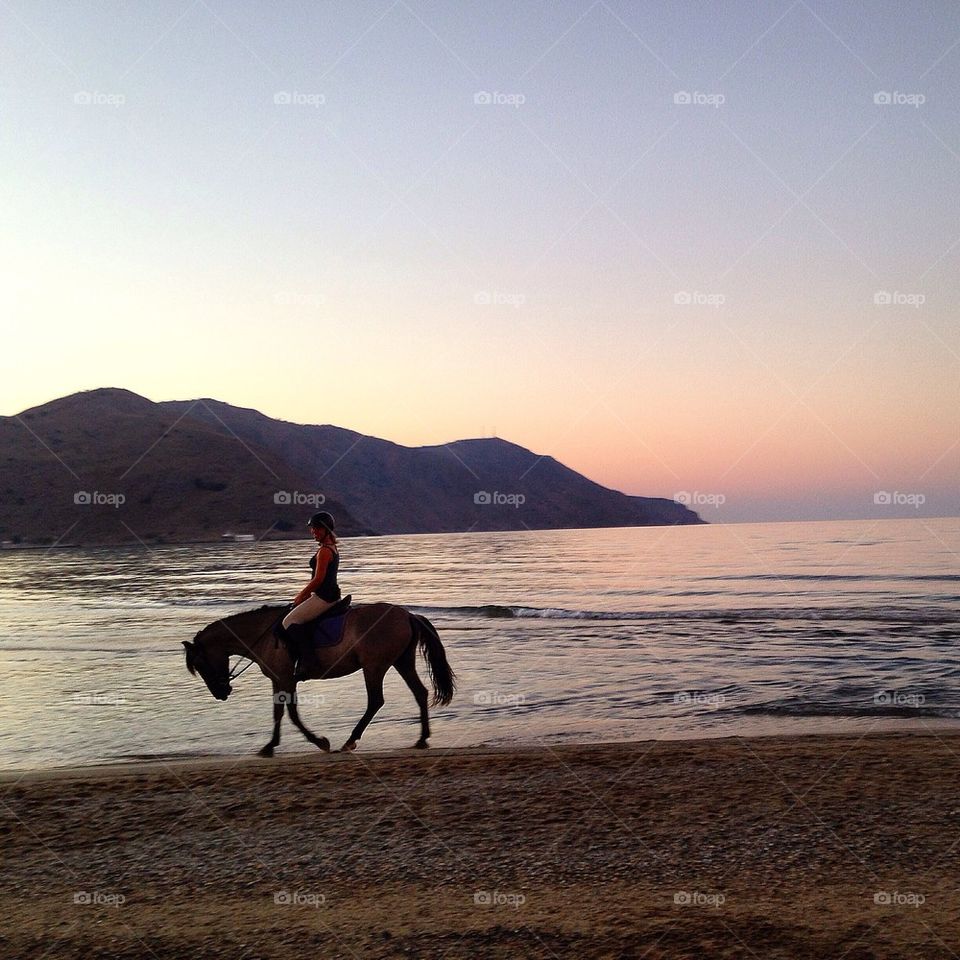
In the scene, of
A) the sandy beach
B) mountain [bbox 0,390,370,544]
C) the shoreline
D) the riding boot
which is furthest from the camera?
mountain [bbox 0,390,370,544]

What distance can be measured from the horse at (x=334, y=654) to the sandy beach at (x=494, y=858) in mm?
1324

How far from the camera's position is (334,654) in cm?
1050

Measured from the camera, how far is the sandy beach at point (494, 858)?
16.2ft

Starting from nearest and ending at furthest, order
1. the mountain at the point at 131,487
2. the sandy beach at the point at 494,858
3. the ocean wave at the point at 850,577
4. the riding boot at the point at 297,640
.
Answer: the sandy beach at the point at 494,858 → the riding boot at the point at 297,640 → the ocean wave at the point at 850,577 → the mountain at the point at 131,487

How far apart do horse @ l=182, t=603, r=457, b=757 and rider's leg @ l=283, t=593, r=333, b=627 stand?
314mm

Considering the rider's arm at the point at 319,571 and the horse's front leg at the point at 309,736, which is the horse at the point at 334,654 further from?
the rider's arm at the point at 319,571

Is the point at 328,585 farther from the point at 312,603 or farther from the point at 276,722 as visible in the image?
the point at 276,722

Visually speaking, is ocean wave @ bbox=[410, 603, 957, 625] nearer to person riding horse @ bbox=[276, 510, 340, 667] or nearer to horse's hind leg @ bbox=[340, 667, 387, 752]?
horse's hind leg @ bbox=[340, 667, 387, 752]

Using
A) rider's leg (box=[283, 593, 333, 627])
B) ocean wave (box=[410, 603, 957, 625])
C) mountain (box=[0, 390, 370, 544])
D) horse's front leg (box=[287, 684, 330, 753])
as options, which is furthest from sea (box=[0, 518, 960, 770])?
mountain (box=[0, 390, 370, 544])

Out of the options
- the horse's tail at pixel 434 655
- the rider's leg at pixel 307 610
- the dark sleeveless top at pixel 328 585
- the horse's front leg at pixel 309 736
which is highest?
the dark sleeveless top at pixel 328 585

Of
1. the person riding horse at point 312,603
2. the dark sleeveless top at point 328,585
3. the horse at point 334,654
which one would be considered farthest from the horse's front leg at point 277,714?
the dark sleeveless top at point 328,585

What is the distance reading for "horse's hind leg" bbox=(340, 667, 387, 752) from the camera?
10.6m

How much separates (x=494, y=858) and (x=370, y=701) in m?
4.93

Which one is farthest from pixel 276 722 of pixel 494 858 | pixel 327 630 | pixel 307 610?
pixel 494 858
